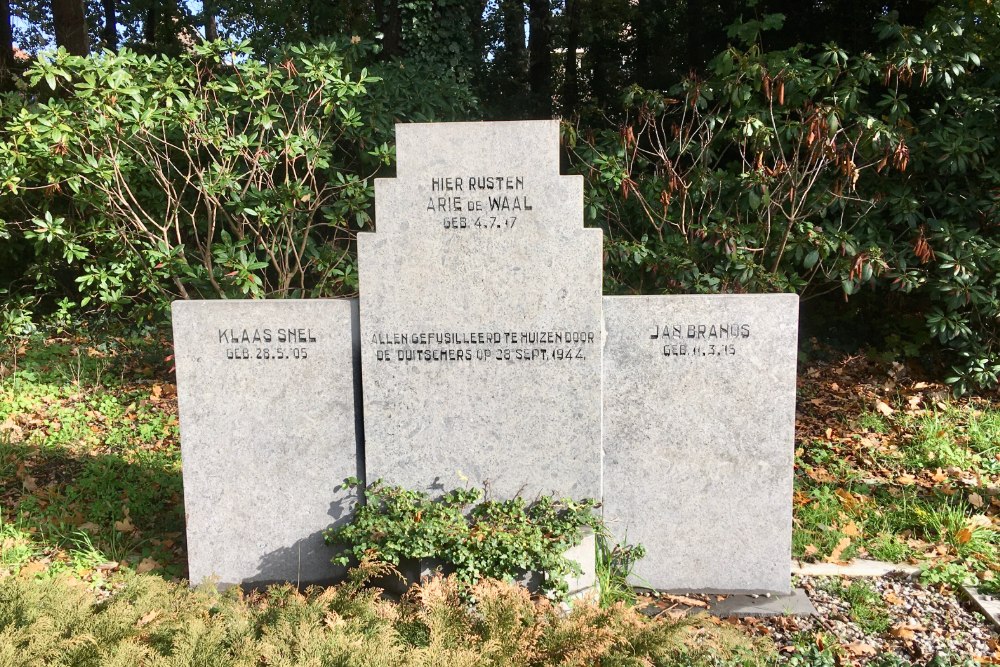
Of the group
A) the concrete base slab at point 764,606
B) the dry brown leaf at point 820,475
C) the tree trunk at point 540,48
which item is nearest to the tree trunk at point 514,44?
the tree trunk at point 540,48

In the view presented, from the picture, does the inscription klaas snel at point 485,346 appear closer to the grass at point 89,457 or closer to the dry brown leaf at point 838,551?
the grass at point 89,457

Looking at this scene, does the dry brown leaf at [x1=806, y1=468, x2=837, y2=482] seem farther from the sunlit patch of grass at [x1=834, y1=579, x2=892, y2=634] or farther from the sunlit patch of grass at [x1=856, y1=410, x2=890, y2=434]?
the sunlit patch of grass at [x1=834, y1=579, x2=892, y2=634]

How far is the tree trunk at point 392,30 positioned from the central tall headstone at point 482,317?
5008 millimetres

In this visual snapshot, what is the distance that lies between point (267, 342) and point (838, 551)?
319 cm

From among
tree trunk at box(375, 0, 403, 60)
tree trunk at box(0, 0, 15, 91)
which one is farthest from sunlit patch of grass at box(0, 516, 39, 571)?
tree trunk at box(0, 0, 15, 91)

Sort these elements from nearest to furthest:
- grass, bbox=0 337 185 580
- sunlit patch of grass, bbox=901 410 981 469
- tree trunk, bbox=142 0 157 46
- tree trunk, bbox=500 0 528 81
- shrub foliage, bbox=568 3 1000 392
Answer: grass, bbox=0 337 185 580 < sunlit patch of grass, bbox=901 410 981 469 < shrub foliage, bbox=568 3 1000 392 < tree trunk, bbox=500 0 528 81 < tree trunk, bbox=142 0 157 46

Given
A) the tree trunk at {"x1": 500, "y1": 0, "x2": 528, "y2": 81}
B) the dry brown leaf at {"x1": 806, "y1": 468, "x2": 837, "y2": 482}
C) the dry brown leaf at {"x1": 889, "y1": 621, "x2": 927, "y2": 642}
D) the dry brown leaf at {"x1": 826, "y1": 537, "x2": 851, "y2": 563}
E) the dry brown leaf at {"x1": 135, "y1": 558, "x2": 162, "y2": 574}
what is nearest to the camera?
the dry brown leaf at {"x1": 889, "y1": 621, "x2": 927, "y2": 642}

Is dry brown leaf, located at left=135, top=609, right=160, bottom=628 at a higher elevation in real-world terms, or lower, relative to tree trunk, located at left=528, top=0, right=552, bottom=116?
lower

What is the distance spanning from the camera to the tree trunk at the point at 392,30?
8016 mm

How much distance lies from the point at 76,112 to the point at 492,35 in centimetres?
878

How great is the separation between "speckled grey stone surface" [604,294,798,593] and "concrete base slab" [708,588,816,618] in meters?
0.06

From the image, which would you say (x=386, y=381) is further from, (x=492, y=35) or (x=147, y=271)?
(x=492, y=35)

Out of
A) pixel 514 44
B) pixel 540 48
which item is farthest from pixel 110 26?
pixel 540 48

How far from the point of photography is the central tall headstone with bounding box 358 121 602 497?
138 inches
